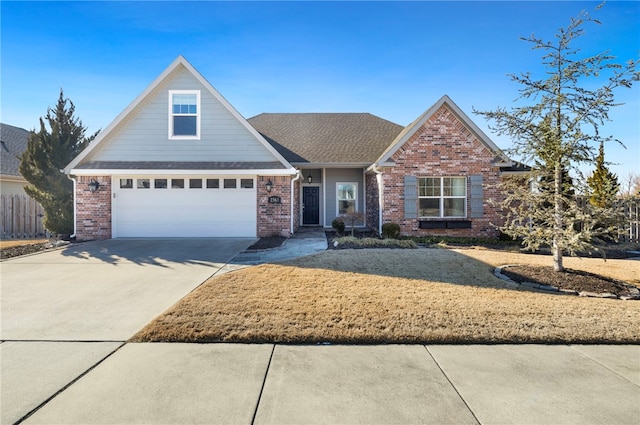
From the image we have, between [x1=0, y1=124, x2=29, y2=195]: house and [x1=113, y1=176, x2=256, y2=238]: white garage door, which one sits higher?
[x1=0, y1=124, x2=29, y2=195]: house

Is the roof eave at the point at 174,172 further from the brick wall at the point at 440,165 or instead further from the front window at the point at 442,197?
the front window at the point at 442,197

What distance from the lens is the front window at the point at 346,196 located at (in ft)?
52.5

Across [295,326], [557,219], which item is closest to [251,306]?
[295,326]

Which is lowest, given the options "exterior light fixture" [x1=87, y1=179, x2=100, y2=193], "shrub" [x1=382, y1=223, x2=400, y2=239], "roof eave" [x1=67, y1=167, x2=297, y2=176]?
"shrub" [x1=382, y1=223, x2=400, y2=239]

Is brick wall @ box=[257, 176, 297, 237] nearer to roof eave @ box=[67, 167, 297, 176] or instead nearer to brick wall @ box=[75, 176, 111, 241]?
roof eave @ box=[67, 167, 297, 176]

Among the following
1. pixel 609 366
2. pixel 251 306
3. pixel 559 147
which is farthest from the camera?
pixel 559 147

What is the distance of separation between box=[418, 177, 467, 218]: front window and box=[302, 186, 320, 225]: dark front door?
5.41 meters

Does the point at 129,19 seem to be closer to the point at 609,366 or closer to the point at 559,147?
the point at 559,147

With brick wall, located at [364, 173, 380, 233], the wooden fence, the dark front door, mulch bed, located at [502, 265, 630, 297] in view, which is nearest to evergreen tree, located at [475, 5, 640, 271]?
mulch bed, located at [502, 265, 630, 297]

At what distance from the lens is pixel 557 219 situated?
7.02 meters

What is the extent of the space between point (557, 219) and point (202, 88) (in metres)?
12.4

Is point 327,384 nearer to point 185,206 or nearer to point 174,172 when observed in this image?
point 174,172

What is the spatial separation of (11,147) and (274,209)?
650 inches

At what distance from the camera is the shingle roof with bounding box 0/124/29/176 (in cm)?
1574
